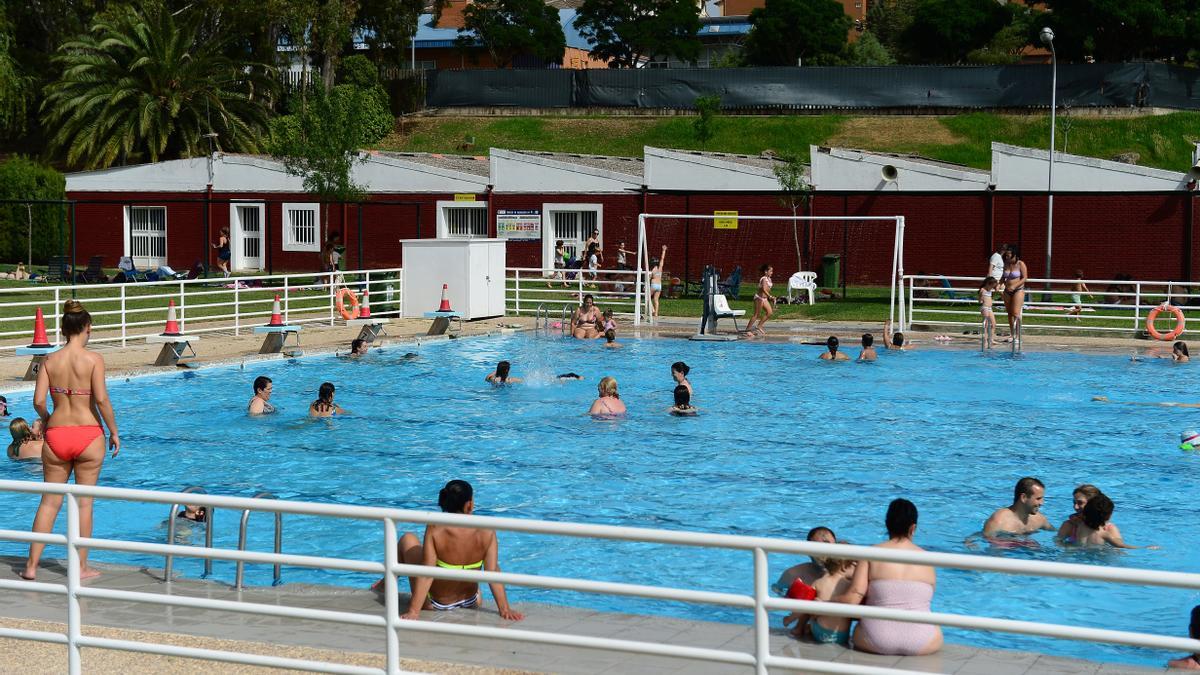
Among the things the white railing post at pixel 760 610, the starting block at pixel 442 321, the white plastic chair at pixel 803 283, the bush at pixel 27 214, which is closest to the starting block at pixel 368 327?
the starting block at pixel 442 321

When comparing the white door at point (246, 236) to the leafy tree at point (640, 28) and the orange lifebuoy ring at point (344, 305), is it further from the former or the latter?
the leafy tree at point (640, 28)

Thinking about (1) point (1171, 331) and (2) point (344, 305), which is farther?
(2) point (344, 305)

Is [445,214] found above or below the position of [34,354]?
above

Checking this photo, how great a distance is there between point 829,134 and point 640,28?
30.5 m

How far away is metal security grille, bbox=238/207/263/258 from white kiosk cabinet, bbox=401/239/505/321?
16020 mm

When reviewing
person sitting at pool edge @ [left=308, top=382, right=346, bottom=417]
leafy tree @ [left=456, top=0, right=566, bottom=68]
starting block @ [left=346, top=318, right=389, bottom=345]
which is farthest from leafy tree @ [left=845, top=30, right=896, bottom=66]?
person sitting at pool edge @ [left=308, top=382, right=346, bottom=417]

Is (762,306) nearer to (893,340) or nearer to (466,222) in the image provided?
(893,340)

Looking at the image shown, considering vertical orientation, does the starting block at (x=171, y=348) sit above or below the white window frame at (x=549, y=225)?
below

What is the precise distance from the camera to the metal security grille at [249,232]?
4591cm

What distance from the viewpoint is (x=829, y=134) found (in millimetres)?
61312

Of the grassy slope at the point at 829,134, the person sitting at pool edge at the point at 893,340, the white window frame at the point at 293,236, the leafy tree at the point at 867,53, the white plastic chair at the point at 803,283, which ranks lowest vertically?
the person sitting at pool edge at the point at 893,340

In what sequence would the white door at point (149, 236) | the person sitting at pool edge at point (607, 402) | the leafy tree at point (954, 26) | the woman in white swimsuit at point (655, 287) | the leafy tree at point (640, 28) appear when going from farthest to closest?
the leafy tree at point (640, 28)
the leafy tree at point (954, 26)
the white door at point (149, 236)
the woman in white swimsuit at point (655, 287)
the person sitting at pool edge at point (607, 402)

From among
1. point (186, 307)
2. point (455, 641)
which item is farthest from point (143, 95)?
point (455, 641)

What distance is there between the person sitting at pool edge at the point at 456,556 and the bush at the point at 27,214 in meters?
39.5
